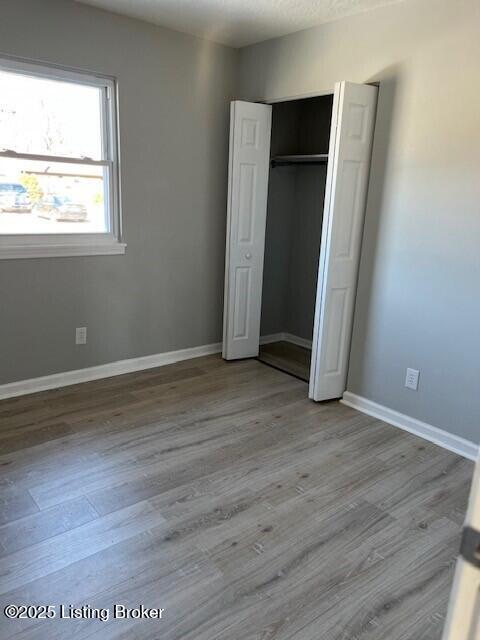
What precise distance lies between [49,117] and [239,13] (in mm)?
1431

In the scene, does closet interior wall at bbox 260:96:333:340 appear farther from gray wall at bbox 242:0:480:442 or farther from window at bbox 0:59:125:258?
window at bbox 0:59:125:258

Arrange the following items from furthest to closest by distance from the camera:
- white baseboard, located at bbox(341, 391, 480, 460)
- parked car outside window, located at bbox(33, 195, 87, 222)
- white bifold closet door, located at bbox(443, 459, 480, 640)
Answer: parked car outside window, located at bbox(33, 195, 87, 222) → white baseboard, located at bbox(341, 391, 480, 460) → white bifold closet door, located at bbox(443, 459, 480, 640)

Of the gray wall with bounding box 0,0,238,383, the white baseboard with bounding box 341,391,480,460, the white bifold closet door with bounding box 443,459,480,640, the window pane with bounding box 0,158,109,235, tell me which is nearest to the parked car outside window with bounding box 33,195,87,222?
the window pane with bounding box 0,158,109,235

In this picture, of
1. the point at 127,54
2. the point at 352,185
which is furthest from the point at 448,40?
the point at 127,54

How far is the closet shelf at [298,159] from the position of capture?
388 centimetres

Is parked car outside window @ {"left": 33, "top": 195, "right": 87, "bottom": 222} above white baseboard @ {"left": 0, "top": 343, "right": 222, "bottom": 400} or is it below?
above

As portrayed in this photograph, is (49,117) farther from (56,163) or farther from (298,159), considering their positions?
(298,159)

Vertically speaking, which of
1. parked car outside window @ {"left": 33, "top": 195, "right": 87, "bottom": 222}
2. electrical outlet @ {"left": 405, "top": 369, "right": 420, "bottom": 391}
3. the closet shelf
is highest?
the closet shelf

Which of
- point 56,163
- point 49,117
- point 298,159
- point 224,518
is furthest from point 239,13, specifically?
point 224,518

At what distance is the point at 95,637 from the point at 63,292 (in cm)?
234

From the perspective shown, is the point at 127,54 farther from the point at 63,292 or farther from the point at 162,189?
the point at 63,292

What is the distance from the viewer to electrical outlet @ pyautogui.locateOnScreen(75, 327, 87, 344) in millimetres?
3512

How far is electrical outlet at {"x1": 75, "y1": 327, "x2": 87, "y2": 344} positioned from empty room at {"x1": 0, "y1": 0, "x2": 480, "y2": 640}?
0.01 m

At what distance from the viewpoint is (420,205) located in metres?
2.86
